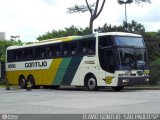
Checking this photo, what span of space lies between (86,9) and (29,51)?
15851 millimetres

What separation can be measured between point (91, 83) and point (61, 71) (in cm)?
337

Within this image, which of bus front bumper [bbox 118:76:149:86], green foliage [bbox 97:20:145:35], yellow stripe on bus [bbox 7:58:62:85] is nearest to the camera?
bus front bumper [bbox 118:76:149:86]

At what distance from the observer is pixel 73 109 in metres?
16.8

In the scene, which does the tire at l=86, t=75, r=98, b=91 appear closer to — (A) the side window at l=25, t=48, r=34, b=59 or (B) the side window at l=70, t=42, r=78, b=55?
(B) the side window at l=70, t=42, r=78, b=55

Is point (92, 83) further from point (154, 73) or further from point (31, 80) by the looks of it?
point (31, 80)

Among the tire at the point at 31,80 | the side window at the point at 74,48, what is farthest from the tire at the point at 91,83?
the tire at the point at 31,80

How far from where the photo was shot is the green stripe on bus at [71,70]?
30544 millimetres

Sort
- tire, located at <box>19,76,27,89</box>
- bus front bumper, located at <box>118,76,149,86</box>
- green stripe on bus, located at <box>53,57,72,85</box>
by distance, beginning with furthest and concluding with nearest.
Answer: tire, located at <box>19,76,27,89</box> < green stripe on bus, located at <box>53,57,72,85</box> < bus front bumper, located at <box>118,76,149,86</box>

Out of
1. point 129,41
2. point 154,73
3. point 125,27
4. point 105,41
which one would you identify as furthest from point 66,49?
point 125,27

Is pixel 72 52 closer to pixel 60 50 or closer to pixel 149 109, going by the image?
pixel 60 50

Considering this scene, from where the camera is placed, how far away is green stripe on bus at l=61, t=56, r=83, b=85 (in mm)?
30544

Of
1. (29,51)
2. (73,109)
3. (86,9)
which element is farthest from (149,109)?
(86,9)

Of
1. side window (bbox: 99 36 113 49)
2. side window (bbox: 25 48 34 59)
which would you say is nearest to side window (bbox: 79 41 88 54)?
side window (bbox: 99 36 113 49)

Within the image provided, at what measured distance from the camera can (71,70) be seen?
31328 mm
